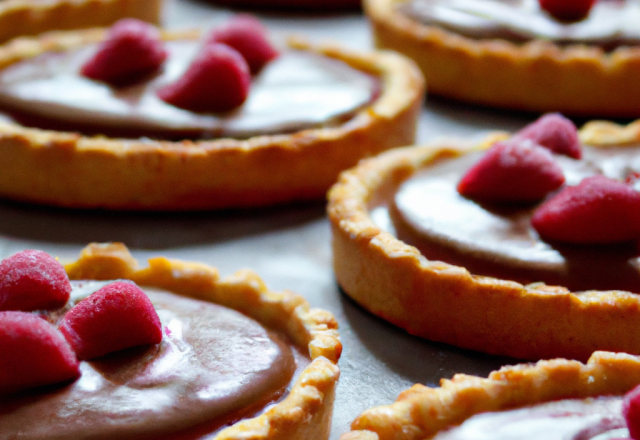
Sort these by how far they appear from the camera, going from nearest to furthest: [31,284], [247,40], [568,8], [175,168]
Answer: [31,284], [175,168], [247,40], [568,8]

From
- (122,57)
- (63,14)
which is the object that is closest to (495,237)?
(122,57)

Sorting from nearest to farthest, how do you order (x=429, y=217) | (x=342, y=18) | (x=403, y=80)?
(x=429, y=217) < (x=403, y=80) < (x=342, y=18)

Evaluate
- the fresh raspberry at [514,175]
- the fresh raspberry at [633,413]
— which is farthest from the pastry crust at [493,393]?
the fresh raspberry at [514,175]

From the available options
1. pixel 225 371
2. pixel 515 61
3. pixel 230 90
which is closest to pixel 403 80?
pixel 515 61

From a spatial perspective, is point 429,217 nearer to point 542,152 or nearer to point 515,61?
point 542,152

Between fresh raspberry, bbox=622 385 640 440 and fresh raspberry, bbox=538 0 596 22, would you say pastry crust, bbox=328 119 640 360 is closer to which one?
fresh raspberry, bbox=622 385 640 440

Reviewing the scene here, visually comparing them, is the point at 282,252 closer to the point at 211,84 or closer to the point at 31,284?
the point at 211,84

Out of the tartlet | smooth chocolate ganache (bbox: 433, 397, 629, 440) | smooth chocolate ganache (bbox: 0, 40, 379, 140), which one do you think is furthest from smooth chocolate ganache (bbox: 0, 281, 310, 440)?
smooth chocolate ganache (bbox: 0, 40, 379, 140)
